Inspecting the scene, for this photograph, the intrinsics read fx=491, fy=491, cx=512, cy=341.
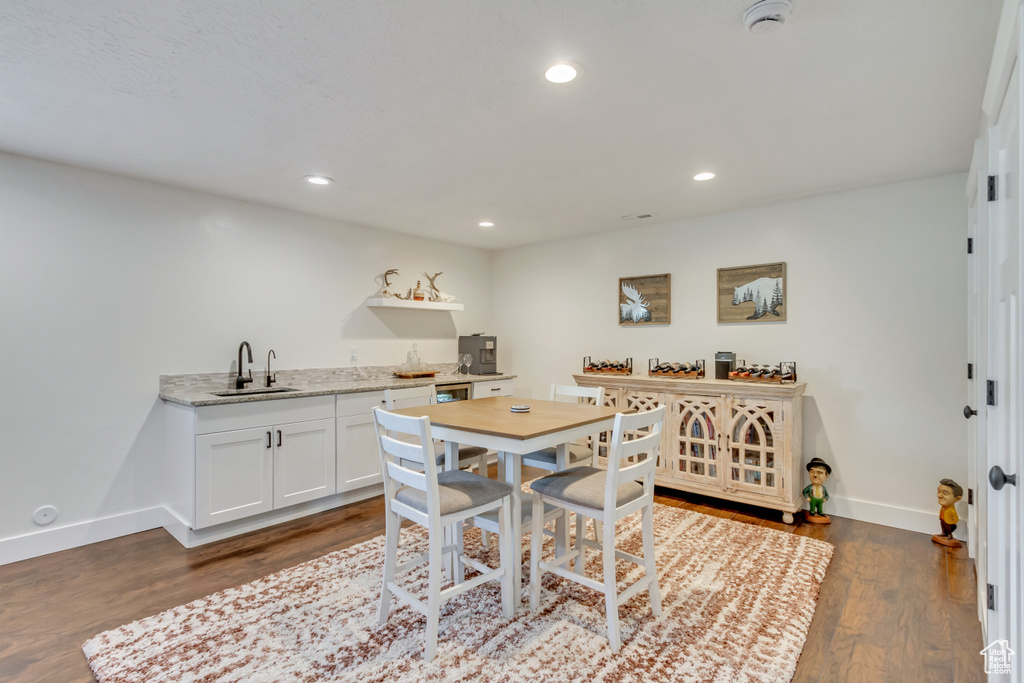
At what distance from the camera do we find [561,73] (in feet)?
6.53

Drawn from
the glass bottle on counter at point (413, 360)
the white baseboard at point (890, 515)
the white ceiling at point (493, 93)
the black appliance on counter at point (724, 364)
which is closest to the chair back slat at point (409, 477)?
the white ceiling at point (493, 93)

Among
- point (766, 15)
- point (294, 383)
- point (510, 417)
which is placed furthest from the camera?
point (294, 383)

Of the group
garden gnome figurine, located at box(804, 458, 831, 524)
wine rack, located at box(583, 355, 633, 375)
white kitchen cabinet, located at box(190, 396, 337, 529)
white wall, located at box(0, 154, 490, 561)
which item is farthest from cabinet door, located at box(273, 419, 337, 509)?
garden gnome figurine, located at box(804, 458, 831, 524)

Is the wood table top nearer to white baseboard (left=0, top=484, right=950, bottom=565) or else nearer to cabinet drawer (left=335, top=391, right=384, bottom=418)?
cabinet drawer (left=335, top=391, right=384, bottom=418)

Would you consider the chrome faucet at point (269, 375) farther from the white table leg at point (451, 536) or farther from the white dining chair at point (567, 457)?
the white dining chair at point (567, 457)

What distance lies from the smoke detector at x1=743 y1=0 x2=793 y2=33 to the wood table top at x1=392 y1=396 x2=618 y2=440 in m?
1.67

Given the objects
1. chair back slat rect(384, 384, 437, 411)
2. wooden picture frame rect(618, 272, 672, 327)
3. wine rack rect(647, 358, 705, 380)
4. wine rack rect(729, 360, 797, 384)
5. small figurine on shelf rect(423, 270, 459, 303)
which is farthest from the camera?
small figurine on shelf rect(423, 270, 459, 303)

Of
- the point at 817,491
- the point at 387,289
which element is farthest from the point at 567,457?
the point at 387,289

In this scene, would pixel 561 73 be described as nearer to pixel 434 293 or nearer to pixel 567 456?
pixel 567 456

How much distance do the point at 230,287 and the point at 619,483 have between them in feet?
10.8

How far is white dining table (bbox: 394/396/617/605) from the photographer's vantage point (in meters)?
2.11

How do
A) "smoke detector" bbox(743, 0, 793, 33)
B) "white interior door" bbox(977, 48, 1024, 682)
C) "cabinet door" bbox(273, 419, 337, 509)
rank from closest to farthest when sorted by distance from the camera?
"white interior door" bbox(977, 48, 1024, 682)
"smoke detector" bbox(743, 0, 793, 33)
"cabinet door" bbox(273, 419, 337, 509)

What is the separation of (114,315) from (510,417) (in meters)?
2.78

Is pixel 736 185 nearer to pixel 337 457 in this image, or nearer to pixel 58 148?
pixel 337 457
